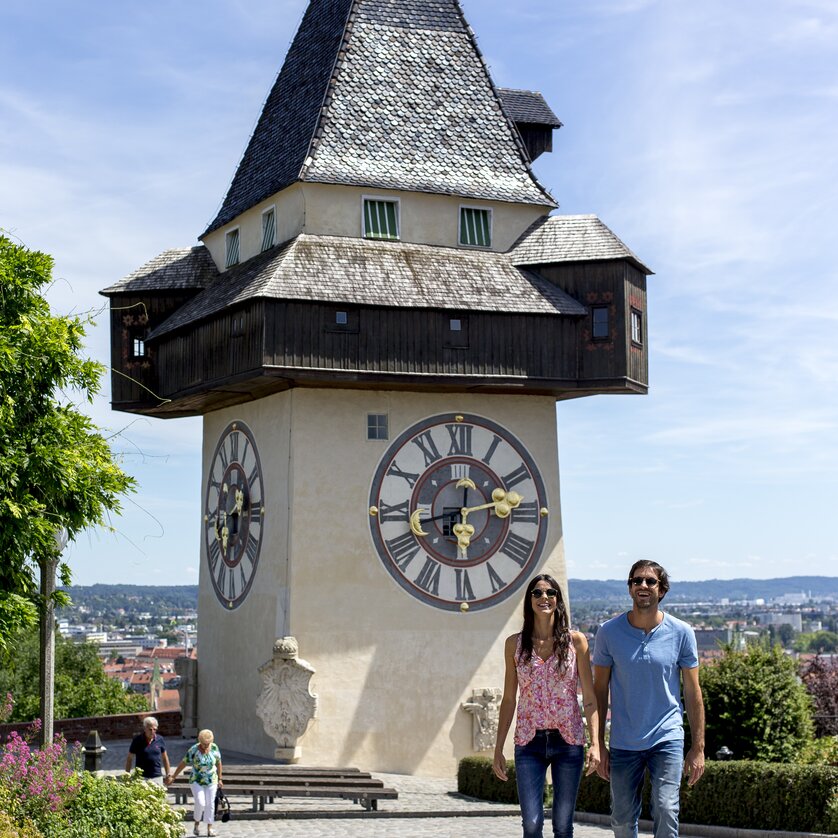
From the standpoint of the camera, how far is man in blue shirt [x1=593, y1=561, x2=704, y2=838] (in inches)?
356

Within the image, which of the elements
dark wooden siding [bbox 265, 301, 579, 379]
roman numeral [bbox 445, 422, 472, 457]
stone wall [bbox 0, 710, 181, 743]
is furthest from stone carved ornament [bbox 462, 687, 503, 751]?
stone wall [bbox 0, 710, 181, 743]

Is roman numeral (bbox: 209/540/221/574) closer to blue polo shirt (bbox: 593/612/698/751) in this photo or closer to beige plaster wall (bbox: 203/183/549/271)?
beige plaster wall (bbox: 203/183/549/271)

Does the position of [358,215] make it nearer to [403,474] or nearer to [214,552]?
[403,474]

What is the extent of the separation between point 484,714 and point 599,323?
22.9 ft

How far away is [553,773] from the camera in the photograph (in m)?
9.69

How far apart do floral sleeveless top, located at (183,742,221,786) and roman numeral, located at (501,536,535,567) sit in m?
9.42

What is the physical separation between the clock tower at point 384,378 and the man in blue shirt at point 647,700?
48.9ft

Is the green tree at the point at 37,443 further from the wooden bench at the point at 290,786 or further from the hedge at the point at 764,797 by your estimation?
the hedge at the point at 764,797

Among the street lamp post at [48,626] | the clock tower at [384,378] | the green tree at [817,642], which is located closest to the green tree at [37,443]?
the street lamp post at [48,626]

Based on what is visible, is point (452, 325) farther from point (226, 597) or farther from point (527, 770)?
point (527, 770)

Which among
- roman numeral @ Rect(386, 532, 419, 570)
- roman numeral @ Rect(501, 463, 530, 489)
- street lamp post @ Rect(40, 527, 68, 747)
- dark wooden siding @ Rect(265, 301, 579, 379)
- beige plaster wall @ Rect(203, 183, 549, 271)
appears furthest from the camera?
beige plaster wall @ Rect(203, 183, 549, 271)

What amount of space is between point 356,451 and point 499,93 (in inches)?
340

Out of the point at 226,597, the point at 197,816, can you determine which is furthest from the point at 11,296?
the point at 226,597

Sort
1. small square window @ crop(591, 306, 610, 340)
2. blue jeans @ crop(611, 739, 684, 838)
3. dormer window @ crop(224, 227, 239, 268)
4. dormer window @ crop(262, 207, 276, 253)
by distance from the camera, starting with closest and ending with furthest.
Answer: blue jeans @ crop(611, 739, 684, 838) → small square window @ crop(591, 306, 610, 340) → dormer window @ crop(262, 207, 276, 253) → dormer window @ crop(224, 227, 239, 268)
